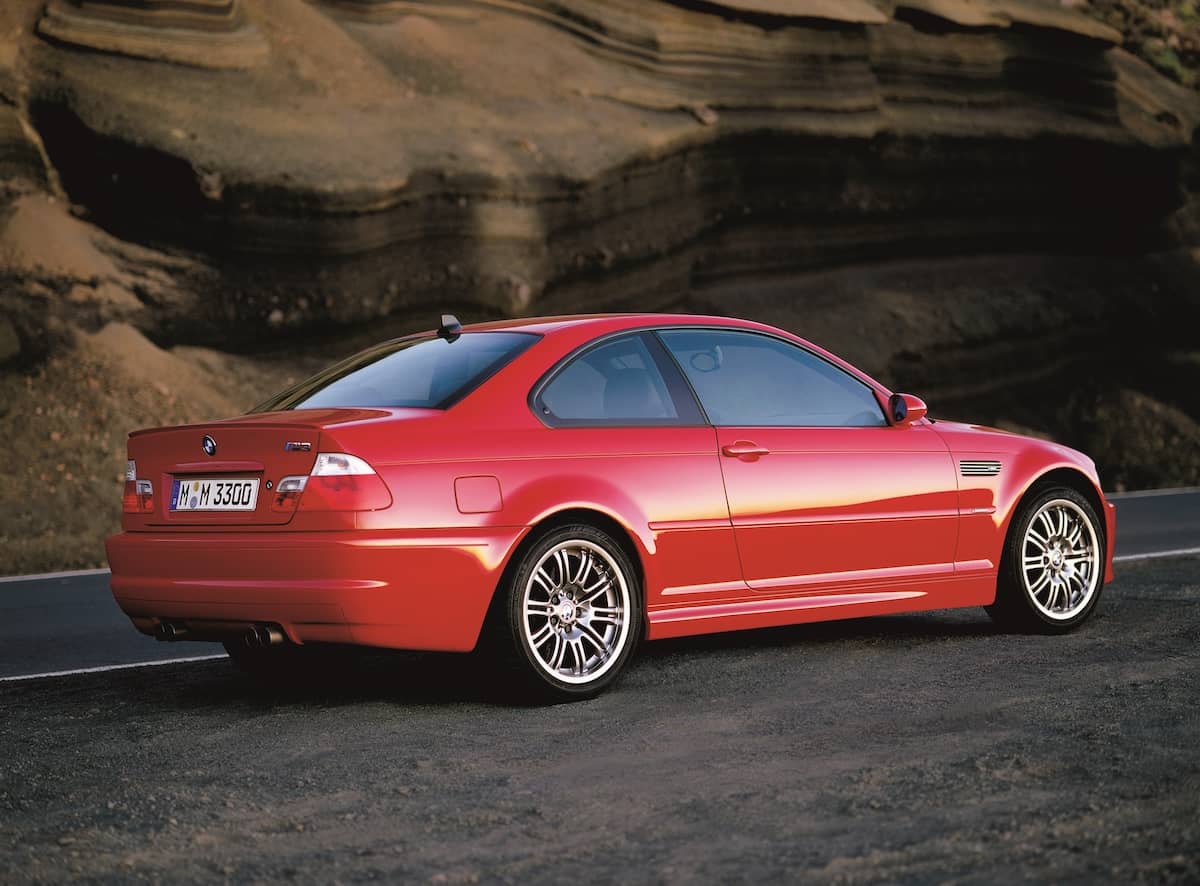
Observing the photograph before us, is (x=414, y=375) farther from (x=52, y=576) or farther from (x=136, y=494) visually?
(x=52, y=576)

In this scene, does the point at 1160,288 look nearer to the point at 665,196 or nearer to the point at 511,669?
the point at 665,196

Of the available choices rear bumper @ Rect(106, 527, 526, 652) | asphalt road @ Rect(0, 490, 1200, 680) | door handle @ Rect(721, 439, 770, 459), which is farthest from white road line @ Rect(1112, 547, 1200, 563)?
rear bumper @ Rect(106, 527, 526, 652)

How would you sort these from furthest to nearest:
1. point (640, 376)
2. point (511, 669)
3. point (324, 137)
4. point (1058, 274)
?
point (1058, 274), point (324, 137), point (640, 376), point (511, 669)

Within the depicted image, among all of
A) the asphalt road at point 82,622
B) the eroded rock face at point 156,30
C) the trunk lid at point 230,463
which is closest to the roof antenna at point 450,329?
the trunk lid at point 230,463

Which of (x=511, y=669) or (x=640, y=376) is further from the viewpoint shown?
(x=640, y=376)

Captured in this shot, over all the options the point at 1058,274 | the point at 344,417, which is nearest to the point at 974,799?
the point at 344,417

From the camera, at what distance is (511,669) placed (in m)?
7.08

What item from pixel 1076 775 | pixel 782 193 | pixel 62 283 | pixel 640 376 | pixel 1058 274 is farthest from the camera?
pixel 1058 274

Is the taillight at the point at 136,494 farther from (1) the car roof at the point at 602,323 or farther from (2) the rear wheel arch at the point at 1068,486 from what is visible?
(2) the rear wheel arch at the point at 1068,486

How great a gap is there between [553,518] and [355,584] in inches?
35.0

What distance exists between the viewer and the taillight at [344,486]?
269 inches

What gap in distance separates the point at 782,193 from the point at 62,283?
467 inches

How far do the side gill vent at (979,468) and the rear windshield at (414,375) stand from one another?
2.33 meters

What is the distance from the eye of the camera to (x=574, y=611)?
23.8ft
